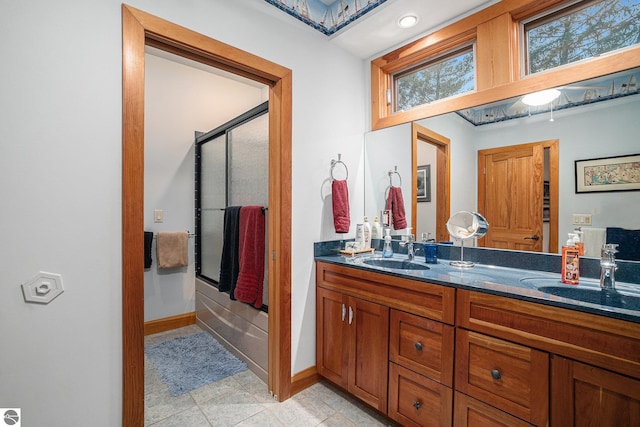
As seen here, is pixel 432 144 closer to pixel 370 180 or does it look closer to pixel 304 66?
pixel 370 180

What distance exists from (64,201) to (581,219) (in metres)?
2.40

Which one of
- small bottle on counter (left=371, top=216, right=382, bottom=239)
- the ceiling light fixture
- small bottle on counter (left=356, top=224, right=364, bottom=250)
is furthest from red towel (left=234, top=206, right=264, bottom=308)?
the ceiling light fixture

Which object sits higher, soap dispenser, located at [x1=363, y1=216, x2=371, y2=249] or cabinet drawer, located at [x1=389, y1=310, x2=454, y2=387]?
soap dispenser, located at [x1=363, y1=216, x2=371, y2=249]

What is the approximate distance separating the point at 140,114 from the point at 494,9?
2015mm

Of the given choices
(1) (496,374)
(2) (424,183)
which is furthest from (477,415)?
(2) (424,183)

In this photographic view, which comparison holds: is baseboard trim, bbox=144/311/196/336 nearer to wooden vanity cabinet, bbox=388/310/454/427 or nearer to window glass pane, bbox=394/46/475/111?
wooden vanity cabinet, bbox=388/310/454/427

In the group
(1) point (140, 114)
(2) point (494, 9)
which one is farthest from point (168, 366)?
(2) point (494, 9)

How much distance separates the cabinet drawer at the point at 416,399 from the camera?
1401mm

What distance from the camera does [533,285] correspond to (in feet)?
4.64

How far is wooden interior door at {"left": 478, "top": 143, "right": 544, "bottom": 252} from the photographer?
5.36 feet

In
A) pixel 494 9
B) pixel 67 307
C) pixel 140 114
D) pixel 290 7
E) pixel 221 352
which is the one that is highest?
pixel 290 7

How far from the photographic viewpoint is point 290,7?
190cm

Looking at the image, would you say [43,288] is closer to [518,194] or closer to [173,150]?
[173,150]

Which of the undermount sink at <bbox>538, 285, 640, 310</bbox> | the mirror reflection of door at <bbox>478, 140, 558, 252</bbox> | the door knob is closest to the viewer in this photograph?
the undermount sink at <bbox>538, 285, 640, 310</bbox>
